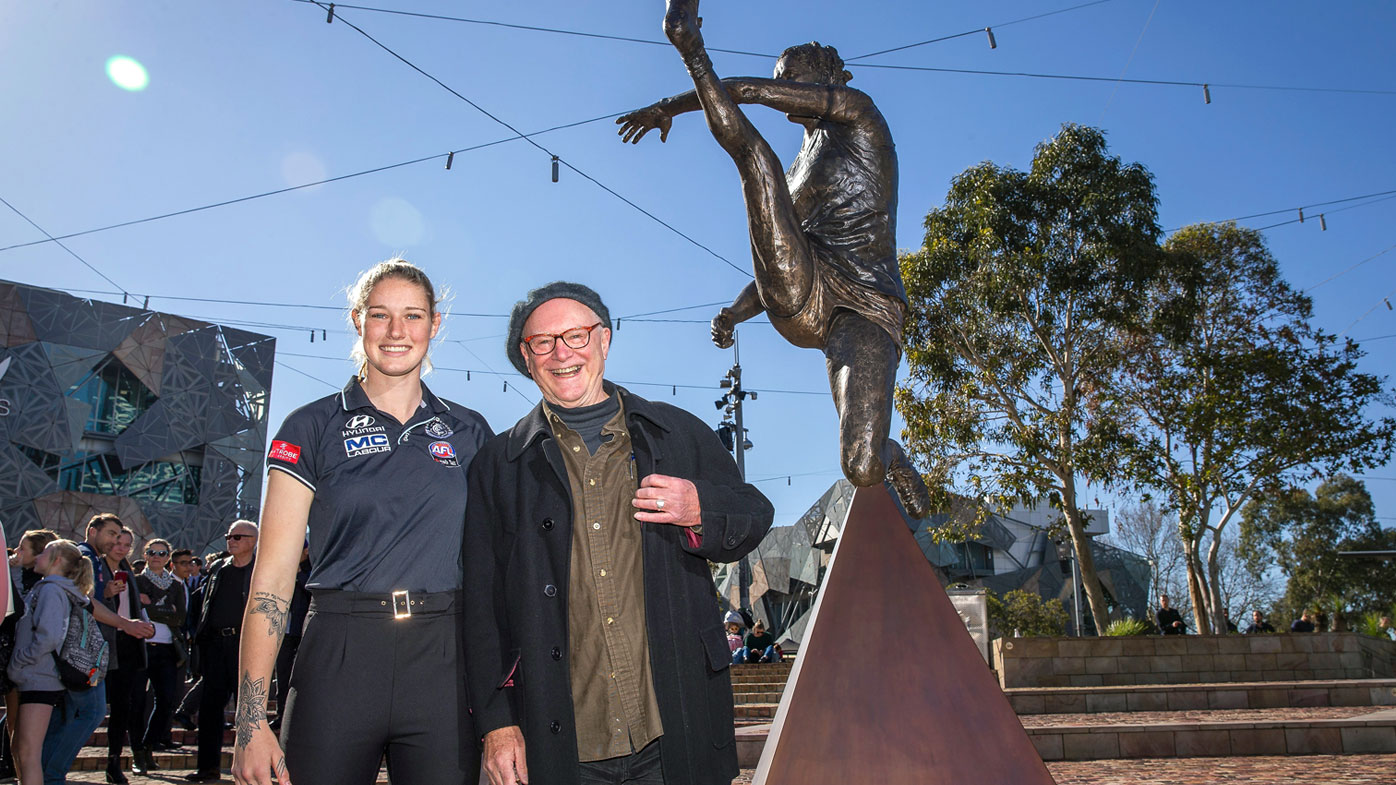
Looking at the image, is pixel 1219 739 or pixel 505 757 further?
pixel 1219 739

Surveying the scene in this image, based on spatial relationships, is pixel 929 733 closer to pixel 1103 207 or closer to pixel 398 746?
pixel 398 746

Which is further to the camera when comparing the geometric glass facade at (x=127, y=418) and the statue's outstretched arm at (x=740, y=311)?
the geometric glass facade at (x=127, y=418)

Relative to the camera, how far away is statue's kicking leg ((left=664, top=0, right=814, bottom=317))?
276cm

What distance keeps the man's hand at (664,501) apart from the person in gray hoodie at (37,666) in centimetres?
377

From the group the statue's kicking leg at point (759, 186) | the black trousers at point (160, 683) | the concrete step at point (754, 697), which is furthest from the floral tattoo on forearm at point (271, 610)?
the concrete step at point (754, 697)

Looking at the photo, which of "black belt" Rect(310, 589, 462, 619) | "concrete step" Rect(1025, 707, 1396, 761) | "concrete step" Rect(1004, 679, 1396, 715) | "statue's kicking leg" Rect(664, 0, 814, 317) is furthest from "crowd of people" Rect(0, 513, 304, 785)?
"concrete step" Rect(1004, 679, 1396, 715)

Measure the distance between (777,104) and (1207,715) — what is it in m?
6.17

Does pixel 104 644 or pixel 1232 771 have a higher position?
pixel 104 644

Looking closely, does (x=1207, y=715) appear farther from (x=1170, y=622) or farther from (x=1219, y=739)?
(x=1170, y=622)

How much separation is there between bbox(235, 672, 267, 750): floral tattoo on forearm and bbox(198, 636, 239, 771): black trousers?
3.63 m

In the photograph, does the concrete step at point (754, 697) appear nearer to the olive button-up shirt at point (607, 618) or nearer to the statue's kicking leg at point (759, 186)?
the statue's kicking leg at point (759, 186)

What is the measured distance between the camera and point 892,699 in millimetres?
2064

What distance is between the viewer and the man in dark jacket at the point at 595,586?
168 cm

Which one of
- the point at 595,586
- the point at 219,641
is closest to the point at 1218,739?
the point at 595,586
